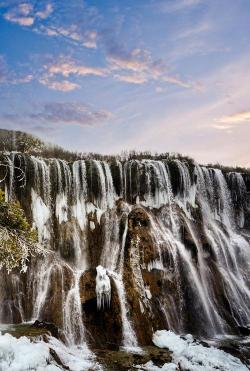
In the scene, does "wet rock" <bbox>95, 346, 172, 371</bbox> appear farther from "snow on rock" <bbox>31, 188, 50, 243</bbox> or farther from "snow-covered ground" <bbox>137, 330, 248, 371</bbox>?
"snow on rock" <bbox>31, 188, 50, 243</bbox>

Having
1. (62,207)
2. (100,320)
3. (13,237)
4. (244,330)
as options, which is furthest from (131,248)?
(13,237)

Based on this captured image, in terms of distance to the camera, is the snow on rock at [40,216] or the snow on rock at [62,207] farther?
the snow on rock at [62,207]

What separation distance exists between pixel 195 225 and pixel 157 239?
210 inches

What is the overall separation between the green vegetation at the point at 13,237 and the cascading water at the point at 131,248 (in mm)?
5933

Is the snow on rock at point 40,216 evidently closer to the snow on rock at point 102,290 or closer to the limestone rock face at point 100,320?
the limestone rock face at point 100,320

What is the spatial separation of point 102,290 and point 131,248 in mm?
3544

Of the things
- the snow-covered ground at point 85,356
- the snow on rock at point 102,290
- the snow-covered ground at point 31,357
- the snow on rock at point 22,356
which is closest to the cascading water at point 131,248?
the snow on rock at point 102,290

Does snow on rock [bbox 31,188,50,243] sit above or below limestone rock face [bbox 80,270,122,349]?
above

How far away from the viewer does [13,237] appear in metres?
13.4

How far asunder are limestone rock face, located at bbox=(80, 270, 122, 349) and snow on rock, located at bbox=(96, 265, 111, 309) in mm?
190

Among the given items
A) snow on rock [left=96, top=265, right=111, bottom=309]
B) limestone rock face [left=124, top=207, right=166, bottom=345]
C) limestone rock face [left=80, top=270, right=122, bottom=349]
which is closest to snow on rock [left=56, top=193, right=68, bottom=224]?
limestone rock face [left=124, top=207, right=166, bottom=345]

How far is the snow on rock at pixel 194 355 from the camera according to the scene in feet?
50.3

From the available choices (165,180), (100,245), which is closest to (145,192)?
(165,180)

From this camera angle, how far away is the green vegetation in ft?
43.0
